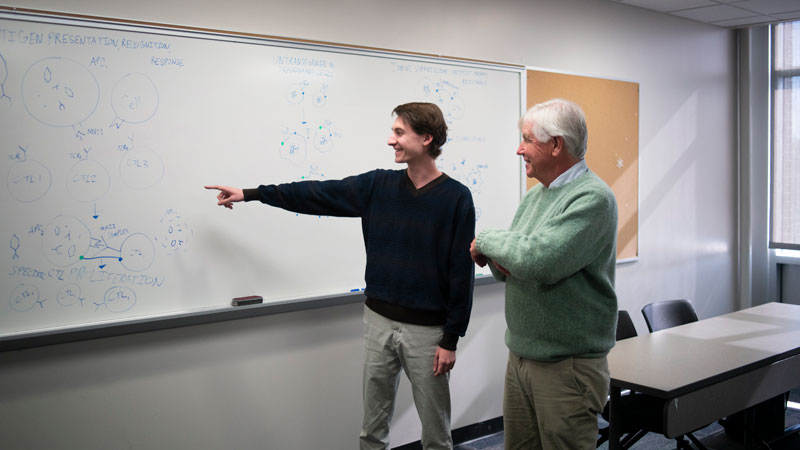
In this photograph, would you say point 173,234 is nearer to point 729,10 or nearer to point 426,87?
point 426,87

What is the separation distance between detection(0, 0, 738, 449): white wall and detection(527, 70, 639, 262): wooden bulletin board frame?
85mm

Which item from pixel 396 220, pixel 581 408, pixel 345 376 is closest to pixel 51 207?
pixel 396 220

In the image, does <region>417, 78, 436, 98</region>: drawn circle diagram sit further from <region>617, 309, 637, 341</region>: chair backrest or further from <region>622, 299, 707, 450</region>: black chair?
<region>622, 299, 707, 450</region>: black chair

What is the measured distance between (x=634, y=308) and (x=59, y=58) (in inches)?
154

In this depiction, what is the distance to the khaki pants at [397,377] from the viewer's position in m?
2.28

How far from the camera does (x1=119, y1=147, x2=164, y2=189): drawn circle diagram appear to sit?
240 cm

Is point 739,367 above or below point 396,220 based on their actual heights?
below

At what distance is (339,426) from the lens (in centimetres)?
302

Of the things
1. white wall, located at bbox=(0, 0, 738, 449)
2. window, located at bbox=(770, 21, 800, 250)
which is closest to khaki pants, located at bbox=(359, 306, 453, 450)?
white wall, located at bbox=(0, 0, 738, 449)

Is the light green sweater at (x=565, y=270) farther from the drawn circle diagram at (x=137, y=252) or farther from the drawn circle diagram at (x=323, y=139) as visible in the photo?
the drawn circle diagram at (x=137, y=252)

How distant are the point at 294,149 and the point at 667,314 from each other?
2252 millimetres

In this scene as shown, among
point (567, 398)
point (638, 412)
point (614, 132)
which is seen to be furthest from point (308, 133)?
point (614, 132)

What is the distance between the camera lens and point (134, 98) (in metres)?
2.41

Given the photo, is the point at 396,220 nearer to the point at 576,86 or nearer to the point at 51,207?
the point at 51,207
